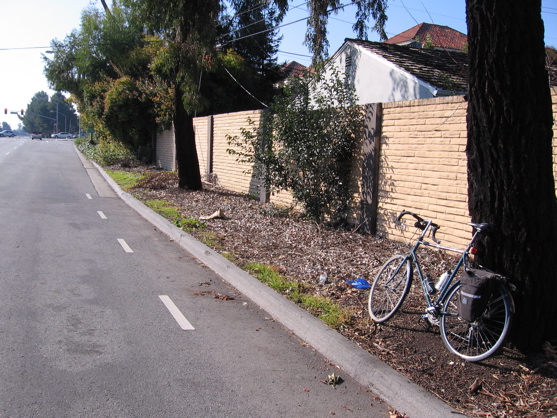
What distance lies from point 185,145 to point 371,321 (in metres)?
12.6

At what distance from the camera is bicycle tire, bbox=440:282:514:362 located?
4.16 metres

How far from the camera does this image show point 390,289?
17.8 ft

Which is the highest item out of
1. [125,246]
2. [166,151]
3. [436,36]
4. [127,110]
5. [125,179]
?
[436,36]

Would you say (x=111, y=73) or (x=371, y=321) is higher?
(x=111, y=73)

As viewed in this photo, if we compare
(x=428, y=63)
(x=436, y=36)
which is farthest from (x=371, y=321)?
(x=436, y=36)

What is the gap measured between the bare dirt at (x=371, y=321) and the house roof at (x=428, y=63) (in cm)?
637

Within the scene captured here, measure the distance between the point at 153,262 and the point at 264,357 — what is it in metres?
4.03

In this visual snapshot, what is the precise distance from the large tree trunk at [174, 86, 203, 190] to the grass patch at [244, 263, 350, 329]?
975 cm

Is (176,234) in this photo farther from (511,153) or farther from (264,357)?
(511,153)

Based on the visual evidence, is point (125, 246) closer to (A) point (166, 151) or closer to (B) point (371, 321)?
(B) point (371, 321)

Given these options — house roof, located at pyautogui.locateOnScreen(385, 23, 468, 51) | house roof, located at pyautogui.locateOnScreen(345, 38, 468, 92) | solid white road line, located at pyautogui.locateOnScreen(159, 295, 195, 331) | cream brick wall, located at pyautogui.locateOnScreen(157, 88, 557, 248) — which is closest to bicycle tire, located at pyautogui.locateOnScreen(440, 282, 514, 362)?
solid white road line, located at pyautogui.locateOnScreen(159, 295, 195, 331)

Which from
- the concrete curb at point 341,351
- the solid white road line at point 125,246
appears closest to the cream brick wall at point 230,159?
the solid white road line at point 125,246

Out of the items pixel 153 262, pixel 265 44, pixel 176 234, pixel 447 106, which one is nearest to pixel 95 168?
pixel 265 44

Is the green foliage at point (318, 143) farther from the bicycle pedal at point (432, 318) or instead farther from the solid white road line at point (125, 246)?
the bicycle pedal at point (432, 318)
